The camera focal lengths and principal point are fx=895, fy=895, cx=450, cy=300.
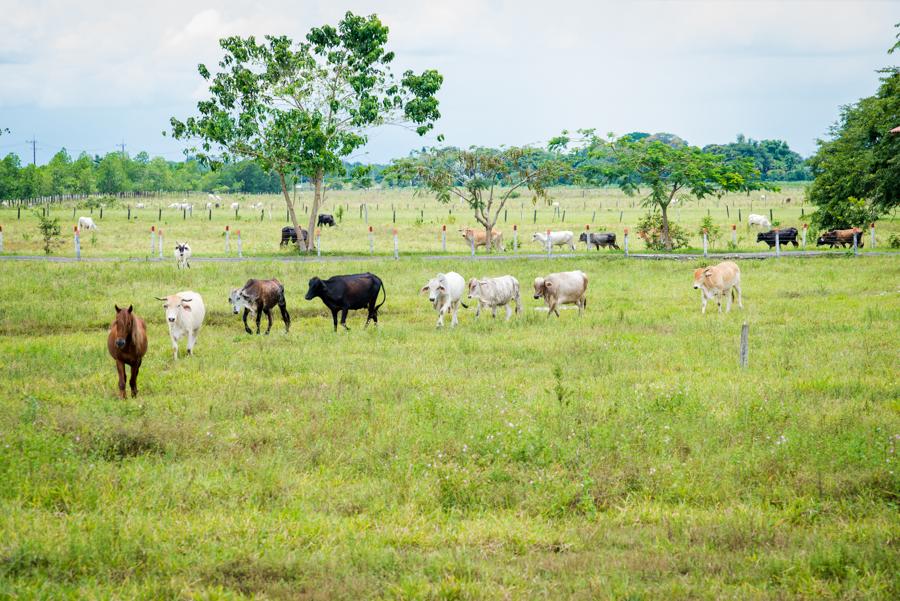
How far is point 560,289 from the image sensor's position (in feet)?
75.2

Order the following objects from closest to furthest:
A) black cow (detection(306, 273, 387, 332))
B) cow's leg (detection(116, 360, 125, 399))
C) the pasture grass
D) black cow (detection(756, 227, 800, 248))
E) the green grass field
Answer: the pasture grass
cow's leg (detection(116, 360, 125, 399))
black cow (detection(306, 273, 387, 332))
the green grass field
black cow (detection(756, 227, 800, 248))

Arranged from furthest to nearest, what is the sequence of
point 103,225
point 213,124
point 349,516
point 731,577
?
1. point 103,225
2. point 213,124
3. point 349,516
4. point 731,577

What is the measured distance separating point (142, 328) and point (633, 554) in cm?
945

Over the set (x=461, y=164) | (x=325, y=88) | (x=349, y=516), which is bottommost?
(x=349, y=516)

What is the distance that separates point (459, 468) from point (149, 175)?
129 metres

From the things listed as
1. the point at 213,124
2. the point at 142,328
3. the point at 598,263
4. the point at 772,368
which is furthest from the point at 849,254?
the point at 142,328

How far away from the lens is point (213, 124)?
39.7 m

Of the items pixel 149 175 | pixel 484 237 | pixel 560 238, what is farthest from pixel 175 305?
pixel 149 175

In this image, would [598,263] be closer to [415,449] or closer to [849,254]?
[849,254]

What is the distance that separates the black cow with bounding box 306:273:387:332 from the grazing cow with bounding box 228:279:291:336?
0.74 metres

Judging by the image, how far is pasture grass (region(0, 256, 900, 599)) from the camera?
7277 millimetres

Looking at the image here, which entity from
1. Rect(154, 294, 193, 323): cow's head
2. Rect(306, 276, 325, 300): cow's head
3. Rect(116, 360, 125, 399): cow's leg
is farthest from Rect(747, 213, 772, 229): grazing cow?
Rect(116, 360, 125, 399): cow's leg

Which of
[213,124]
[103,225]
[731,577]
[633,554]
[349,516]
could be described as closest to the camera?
[731,577]

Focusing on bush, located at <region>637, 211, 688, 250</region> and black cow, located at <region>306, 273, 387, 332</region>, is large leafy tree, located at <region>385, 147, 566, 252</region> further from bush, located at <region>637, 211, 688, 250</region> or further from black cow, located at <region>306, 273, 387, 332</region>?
black cow, located at <region>306, 273, 387, 332</region>
